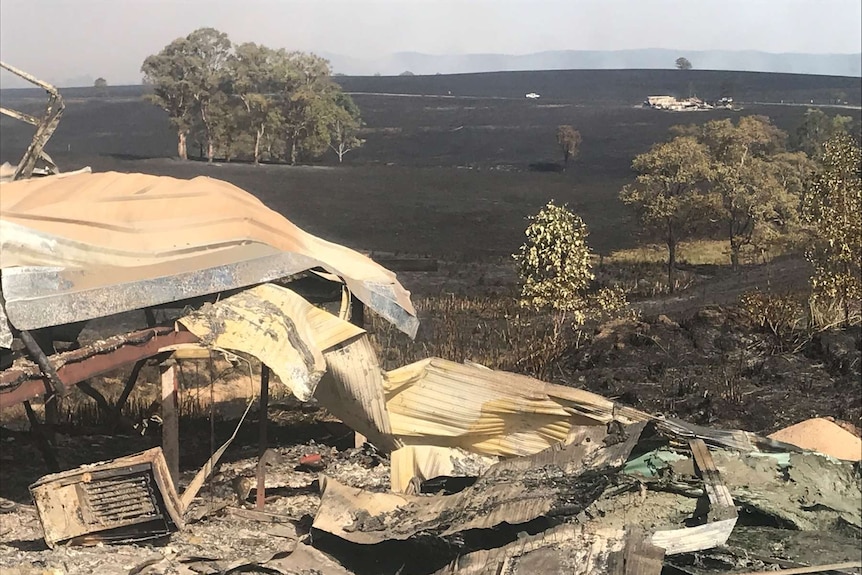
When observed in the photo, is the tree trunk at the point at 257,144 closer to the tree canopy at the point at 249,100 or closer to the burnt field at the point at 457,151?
the tree canopy at the point at 249,100

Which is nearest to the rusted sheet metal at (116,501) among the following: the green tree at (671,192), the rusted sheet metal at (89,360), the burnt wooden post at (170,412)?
the burnt wooden post at (170,412)

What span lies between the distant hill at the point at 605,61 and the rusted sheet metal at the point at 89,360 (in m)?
4.48

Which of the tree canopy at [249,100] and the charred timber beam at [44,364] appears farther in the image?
the tree canopy at [249,100]

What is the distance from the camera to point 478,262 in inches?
337

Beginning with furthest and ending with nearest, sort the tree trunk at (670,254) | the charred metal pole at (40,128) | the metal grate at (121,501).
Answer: the tree trunk at (670,254), the charred metal pole at (40,128), the metal grate at (121,501)

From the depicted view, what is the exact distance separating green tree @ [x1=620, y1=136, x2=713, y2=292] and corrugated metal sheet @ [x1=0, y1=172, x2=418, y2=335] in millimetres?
3770

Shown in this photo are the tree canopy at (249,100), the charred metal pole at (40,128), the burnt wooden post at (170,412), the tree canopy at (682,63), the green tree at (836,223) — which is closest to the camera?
the burnt wooden post at (170,412)

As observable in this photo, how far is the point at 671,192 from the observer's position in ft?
28.6

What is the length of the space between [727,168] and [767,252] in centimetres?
97

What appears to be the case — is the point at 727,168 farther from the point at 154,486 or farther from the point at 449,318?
the point at 154,486

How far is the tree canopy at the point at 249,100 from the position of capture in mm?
8242

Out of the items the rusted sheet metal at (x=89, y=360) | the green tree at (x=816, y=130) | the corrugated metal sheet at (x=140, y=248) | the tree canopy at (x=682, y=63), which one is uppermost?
the tree canopy at (x=682, y=63)

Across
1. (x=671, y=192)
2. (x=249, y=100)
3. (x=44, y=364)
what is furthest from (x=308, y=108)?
(x=44, y=364)

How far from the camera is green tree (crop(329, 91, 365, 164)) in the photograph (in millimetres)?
8914
